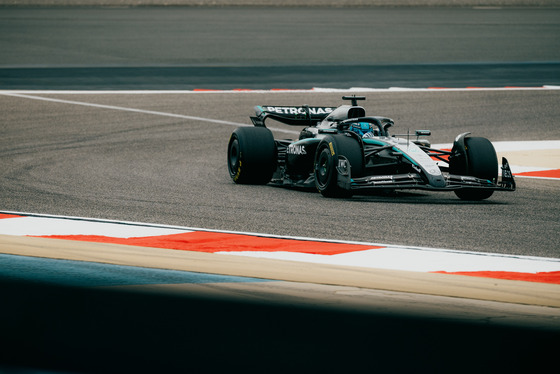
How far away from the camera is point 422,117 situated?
17219 mm

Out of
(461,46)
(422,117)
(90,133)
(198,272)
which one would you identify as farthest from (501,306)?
(461,46)

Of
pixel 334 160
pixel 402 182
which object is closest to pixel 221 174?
pixel 334 160

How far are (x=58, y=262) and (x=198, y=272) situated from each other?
101 cm

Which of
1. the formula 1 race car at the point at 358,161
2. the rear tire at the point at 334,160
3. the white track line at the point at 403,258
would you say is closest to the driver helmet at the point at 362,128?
the formula 1 race car at the point at 358,161

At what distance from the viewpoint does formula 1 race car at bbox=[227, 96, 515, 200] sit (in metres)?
9.12

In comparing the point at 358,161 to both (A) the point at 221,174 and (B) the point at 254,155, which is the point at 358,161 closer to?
(B) the point at 254,155

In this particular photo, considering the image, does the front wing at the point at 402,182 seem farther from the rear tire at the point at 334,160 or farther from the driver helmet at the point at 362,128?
the driver helmet at the point at 362,128

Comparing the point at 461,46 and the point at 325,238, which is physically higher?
the point at 461,46

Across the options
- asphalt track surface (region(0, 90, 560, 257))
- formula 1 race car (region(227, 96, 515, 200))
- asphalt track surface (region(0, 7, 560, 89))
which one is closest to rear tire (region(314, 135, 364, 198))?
formula 1 race car (region(227, 96, 515, 200))

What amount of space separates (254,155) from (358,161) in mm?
1654

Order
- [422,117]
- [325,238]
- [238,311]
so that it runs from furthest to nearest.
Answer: [422,117], [325,238], [238,311]

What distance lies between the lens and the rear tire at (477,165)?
30.8 ft

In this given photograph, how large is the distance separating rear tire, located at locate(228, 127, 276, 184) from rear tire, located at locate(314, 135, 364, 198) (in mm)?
1016

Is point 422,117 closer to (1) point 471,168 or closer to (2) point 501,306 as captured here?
(1) point 471,168
